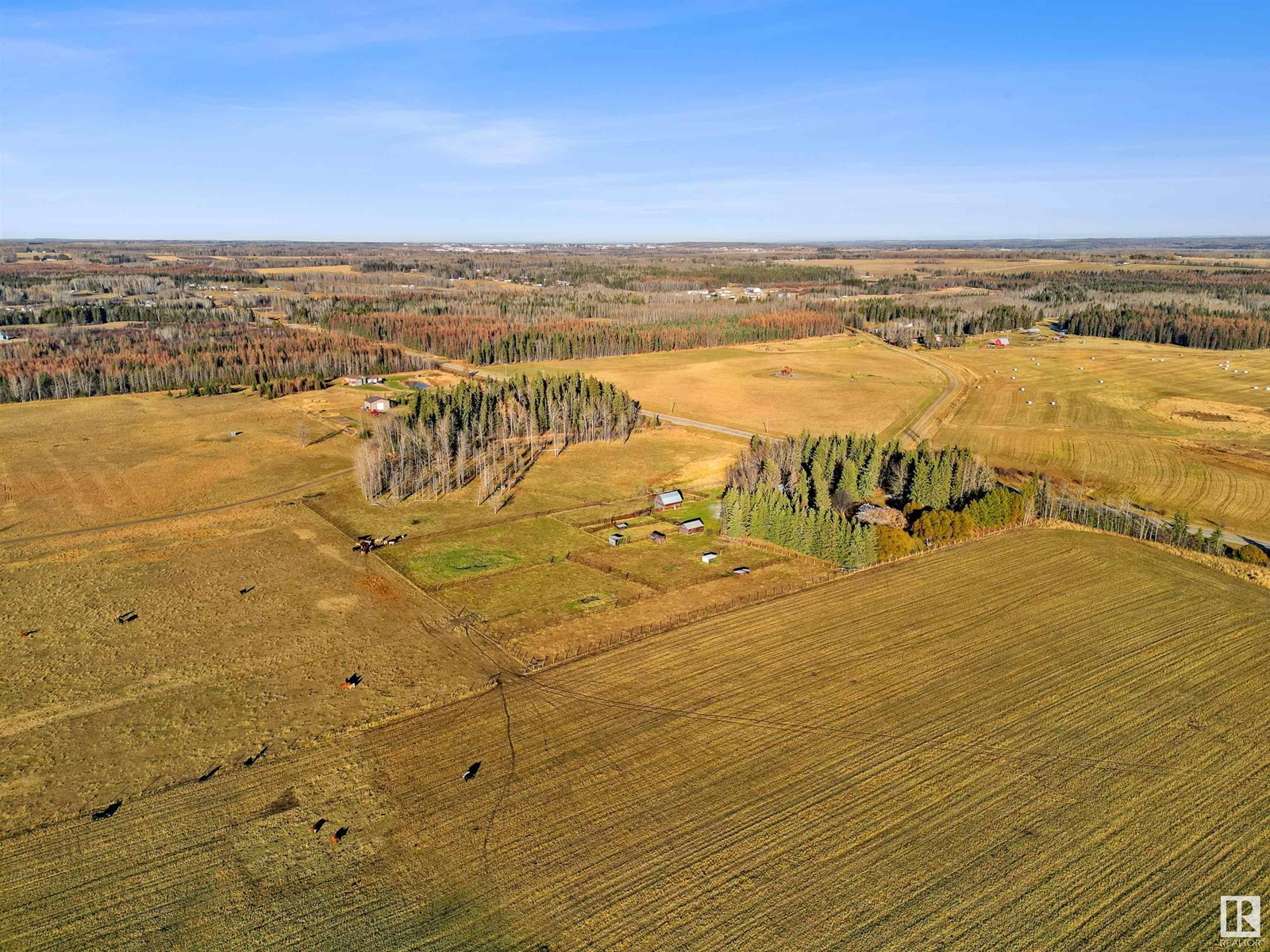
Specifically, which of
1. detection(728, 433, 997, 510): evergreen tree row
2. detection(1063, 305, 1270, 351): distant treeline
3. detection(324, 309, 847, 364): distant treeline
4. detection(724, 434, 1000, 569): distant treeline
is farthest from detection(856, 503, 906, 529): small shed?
detection(1063, 305, 1270, 351): distant treeline

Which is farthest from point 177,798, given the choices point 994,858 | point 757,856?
point 994,858

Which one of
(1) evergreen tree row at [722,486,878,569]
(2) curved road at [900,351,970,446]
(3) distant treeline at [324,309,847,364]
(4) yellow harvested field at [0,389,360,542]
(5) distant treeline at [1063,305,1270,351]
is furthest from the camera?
(5) distant treeline at [1063,305,1270,351]

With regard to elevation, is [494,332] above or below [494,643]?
above

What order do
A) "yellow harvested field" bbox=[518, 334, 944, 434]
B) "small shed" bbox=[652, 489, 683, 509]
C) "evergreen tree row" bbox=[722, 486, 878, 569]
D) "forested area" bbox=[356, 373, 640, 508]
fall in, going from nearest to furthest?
1. "evergreen tree row" bbox=[722, 486, 878, 569]
2. "small shed" bbox=[652, 489, 683, 509]
3. "forested area" bbox=[356, 373, 640, 508]
4. "yellow harvested field" bbox=[518, 334, 944, 434]

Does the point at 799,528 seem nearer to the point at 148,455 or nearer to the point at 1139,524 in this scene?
the point at 1139,524

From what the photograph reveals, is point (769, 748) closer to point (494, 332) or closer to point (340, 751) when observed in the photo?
point (340, 751)

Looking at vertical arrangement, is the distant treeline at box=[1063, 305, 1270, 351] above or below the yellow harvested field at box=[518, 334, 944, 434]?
above

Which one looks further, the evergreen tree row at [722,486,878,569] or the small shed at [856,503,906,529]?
the small shed at [856,503,906,529]

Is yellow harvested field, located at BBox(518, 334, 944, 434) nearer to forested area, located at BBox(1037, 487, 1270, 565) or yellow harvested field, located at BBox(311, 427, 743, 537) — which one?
yellow harvested field, located at BBox(311, 427, 743, 537)
